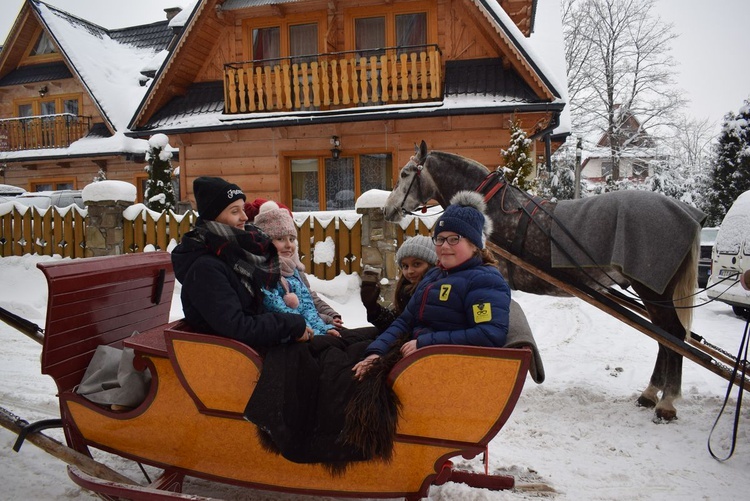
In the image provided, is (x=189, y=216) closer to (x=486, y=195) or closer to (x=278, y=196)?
(x=278, y=196)

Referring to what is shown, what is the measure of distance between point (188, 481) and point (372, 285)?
166 cm

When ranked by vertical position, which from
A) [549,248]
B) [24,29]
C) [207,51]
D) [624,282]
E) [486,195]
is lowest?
[624,282]

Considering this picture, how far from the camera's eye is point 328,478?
7.16 feet

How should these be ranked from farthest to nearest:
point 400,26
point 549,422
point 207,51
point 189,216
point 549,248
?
point 207,51 → point 400,26 → point 189,216 → point 549,248 → point 549,422

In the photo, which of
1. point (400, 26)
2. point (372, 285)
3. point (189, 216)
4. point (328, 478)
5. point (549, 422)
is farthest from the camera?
point (400, 26)

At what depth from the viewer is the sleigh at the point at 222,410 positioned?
200cm

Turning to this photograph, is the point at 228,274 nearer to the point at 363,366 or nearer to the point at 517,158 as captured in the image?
the point at 363,366

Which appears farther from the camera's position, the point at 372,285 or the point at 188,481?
the point at 372,285

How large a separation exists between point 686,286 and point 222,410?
338 cm

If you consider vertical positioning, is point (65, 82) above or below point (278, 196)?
above

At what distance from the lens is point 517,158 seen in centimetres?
853

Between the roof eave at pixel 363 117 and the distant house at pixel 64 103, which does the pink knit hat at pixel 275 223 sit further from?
the distant house at pixel 64 103

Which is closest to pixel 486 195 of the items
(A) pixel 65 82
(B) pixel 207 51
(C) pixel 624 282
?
(C) pixel 624 282

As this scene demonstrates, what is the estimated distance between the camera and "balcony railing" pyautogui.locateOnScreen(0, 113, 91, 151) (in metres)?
16.6
